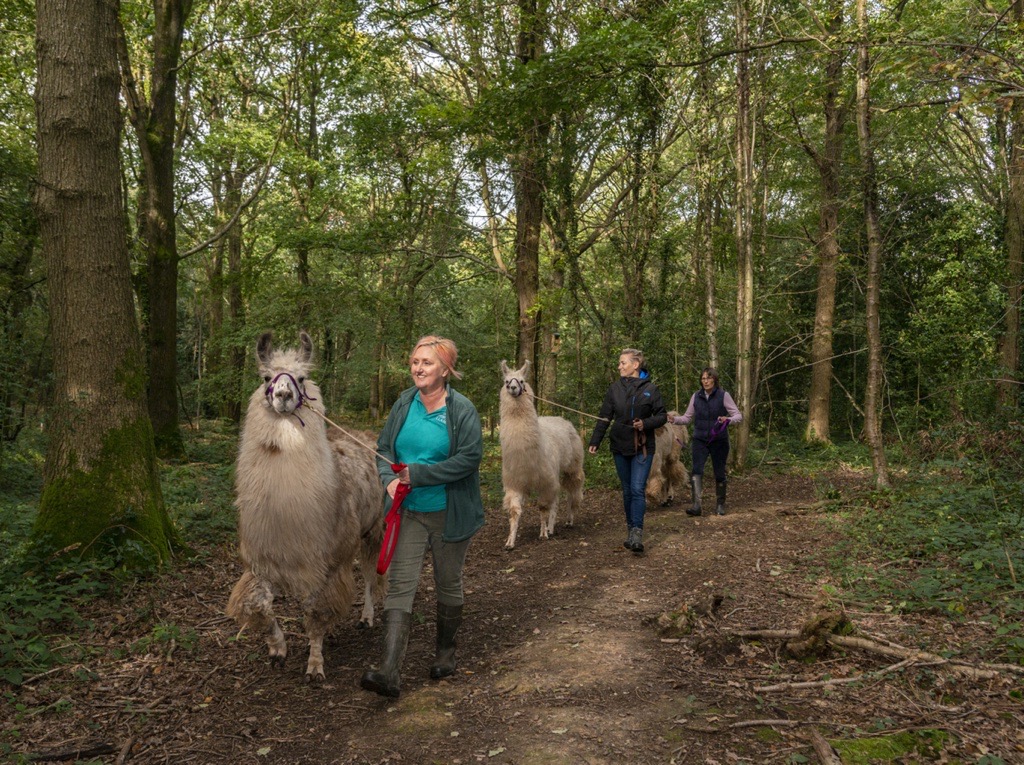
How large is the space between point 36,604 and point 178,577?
118 centimetres

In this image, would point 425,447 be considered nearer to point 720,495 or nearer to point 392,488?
point 392,488

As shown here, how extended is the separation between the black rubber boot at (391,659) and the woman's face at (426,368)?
1446 millimetres

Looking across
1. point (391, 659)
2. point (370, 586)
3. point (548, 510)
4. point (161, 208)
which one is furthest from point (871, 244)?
point (161, 208)

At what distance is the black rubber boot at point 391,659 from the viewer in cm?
386

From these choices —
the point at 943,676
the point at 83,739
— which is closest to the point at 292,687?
the point at 83,739

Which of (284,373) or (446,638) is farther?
(446,638)

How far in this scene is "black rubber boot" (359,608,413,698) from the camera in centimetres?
386

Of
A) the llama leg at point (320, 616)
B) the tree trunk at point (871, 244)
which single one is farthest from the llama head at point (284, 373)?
the tree trunk at point (871, 244)

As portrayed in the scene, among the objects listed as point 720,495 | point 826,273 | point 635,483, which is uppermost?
point 826,273

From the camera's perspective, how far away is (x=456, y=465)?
4.16 meters

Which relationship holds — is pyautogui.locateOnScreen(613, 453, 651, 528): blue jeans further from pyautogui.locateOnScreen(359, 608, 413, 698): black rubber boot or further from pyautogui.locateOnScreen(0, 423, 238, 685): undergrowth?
pyautogui.locateOnScreen(0, 423, 238, 685): undergrowth

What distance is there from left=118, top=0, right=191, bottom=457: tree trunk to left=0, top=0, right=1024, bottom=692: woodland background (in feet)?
0.18

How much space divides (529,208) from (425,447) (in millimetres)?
10536

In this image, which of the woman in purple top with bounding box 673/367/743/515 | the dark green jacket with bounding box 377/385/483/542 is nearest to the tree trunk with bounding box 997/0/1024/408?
the woman in purple top with bounding box 673/367/743/515
